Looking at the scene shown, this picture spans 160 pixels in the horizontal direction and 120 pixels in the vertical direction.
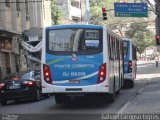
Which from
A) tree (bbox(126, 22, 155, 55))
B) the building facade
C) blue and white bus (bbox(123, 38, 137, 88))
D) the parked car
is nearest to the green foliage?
tree (bbox(126, 22, 155, 55))

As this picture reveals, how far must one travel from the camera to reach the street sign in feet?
153

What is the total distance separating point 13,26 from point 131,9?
11.5 metres

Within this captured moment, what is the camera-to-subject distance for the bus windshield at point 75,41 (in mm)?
17891

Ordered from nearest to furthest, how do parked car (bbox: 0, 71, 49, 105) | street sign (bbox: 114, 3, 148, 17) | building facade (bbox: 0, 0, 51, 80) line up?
parked car (bbox: 0, 71, 49, 105), building facade (bbox: 0, 0, 51, 80), street sign (bbox: 114, 3, 148, 17)

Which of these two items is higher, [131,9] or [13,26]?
[131,9]

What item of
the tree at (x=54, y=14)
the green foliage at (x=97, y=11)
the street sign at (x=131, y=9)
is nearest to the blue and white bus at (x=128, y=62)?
the street sign at (x=131, y=9)

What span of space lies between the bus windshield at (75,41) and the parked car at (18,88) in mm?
3990

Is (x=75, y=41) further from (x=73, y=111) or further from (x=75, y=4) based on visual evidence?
(x=75, y=4)

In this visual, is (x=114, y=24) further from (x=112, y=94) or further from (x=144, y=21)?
(x=112, y=94)

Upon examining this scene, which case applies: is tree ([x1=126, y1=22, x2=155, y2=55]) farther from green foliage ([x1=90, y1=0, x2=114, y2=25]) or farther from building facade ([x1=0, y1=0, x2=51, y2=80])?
building facade ([x1=0, y1=0, x2=51, y2=80])

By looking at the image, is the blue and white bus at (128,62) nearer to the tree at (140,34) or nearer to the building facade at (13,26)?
the building facade at (13,26)

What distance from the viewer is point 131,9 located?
47.3 m

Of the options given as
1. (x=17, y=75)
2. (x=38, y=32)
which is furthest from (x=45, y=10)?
(x=17, y=75)

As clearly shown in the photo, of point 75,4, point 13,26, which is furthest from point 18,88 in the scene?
point 75,4
